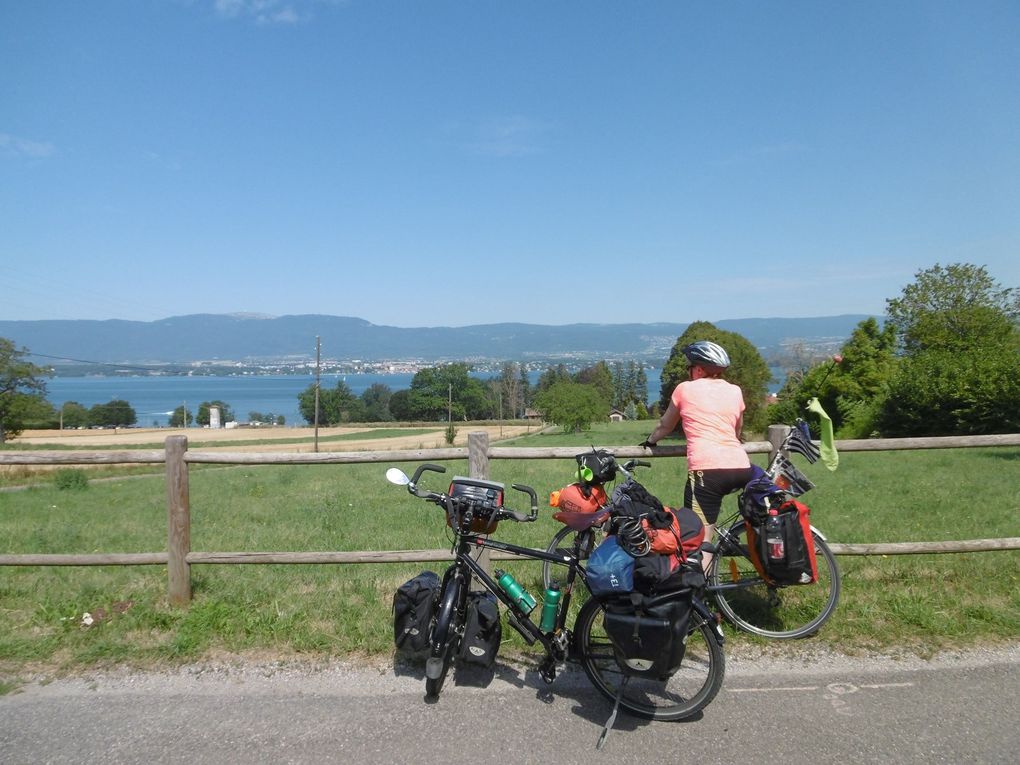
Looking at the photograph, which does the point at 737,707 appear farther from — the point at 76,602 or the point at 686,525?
the point at 76,602

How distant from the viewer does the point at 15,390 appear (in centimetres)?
6800

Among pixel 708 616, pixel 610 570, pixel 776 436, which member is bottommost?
pixel 708 616

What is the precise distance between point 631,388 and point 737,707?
130097mm

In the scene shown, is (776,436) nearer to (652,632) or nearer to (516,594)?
(652,632)

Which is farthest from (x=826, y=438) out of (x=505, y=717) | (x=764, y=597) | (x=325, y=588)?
(x=325, y=588)

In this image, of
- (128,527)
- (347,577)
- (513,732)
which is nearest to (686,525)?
(513,732)

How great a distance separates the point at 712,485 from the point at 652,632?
1.36 meters

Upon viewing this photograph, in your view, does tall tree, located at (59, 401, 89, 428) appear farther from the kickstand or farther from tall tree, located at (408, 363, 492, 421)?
the kickstand

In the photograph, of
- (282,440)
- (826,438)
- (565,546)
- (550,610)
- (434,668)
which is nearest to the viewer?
(434,668)

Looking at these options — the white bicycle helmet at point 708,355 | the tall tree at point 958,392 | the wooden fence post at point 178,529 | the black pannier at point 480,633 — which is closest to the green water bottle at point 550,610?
the black pannier at point 480,633

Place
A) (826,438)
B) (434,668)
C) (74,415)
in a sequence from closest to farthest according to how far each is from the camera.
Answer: (434,668), (826,438), (74,415)

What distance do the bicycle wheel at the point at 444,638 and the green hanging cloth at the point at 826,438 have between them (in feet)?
8.43

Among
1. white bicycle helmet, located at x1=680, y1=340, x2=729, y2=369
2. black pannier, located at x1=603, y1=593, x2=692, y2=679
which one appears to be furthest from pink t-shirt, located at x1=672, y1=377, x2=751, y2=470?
black pannier, located at x1=603, y1=593, x2=692, y2=679

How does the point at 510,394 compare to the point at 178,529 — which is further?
the point at 510,394
